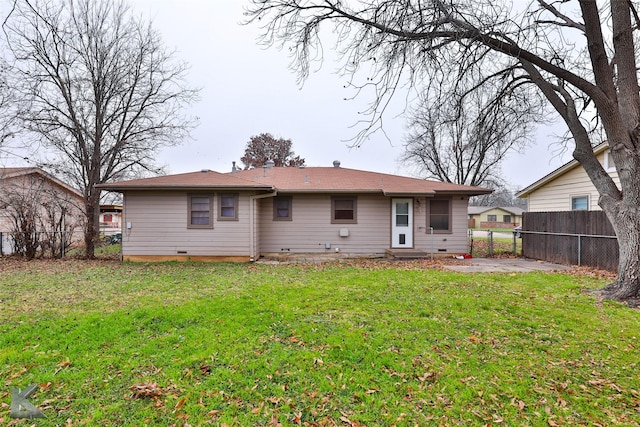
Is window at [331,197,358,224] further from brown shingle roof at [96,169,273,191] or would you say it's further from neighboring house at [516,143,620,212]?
neighboring house at [516,143,620,212]

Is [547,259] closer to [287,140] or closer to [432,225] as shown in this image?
[432,225]

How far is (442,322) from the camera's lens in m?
4.49

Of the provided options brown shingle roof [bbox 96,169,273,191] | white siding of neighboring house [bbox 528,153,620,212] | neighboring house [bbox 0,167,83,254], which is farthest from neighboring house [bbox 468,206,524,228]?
neighboring house [bbox 0,167,83,254]

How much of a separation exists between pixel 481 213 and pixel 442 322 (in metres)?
52.1

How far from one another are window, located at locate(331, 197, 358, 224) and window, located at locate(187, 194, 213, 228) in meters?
4.38

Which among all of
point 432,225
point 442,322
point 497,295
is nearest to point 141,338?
point 442,322

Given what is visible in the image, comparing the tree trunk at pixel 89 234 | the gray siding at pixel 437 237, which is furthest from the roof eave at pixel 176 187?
the gray siding at pixel 437 237

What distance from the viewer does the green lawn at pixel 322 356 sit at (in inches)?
103

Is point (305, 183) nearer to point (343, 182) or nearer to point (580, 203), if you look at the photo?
point (343, 182)

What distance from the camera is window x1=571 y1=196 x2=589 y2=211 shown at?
1246 centimetres

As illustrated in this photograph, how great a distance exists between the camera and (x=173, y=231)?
10.8 m

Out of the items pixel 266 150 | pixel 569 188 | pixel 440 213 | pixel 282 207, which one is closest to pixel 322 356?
pixel 282 207

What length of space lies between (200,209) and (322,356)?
28.2 ft

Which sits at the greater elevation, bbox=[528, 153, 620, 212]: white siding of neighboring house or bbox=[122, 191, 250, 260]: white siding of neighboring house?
bbox=[528, 153, 620, 212]: white siding of neighboring house
